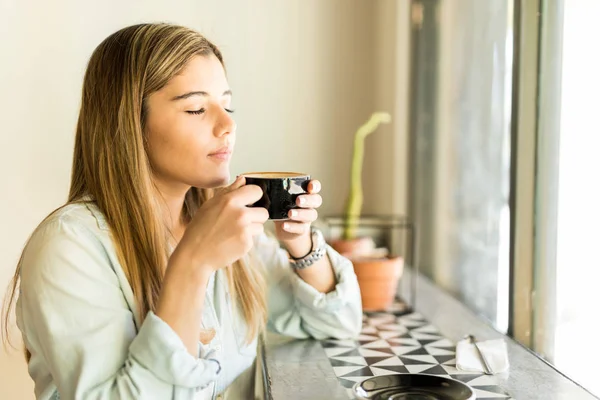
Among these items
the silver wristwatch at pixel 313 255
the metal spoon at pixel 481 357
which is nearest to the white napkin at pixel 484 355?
the metal spoon at pixel 481 357

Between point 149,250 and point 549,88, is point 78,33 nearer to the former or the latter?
point 149,250

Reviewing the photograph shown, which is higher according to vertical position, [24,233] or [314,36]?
[314,36]

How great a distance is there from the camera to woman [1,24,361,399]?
1.01m

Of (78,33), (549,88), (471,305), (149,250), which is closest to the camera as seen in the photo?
(149,250)

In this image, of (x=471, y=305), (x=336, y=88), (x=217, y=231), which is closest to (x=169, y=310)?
(x=217, y=231)

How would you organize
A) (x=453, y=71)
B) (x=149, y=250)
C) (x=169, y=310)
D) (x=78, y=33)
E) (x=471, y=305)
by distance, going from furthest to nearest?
(x=78, y=33), (x=453, y=71), (x=471, y=305), (x=149, y=250), (x=169, y=310)

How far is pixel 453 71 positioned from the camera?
6.70 ft

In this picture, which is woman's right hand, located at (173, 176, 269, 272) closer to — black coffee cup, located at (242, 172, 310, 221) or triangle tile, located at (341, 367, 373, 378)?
black coffee cup, located at (242, 172, 310, 221)

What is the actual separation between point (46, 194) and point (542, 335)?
1.74 metres

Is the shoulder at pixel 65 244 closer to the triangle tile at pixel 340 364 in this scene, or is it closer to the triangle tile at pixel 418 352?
the triangle tile at pixel 340 364

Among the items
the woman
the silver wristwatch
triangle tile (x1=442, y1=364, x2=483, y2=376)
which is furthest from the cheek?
triangle tile (x1=442, y1=364, x2=483, y2=376)

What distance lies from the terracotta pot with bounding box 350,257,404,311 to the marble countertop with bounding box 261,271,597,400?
0.04 metres

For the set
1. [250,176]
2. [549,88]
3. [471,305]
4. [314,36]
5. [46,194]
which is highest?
[314,36]

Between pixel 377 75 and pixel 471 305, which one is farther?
pixel 377 75
